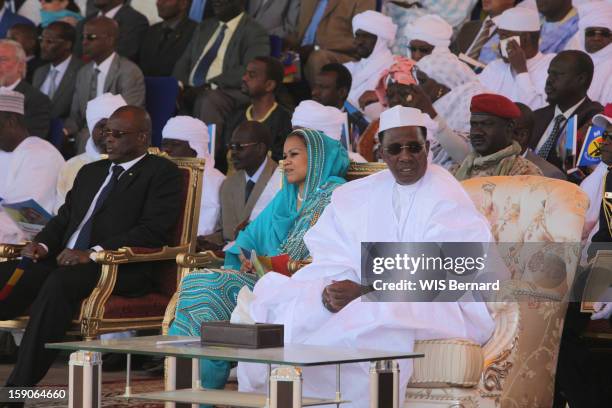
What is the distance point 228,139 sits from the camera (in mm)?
9164

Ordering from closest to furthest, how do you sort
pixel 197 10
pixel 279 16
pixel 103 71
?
pixel 103 71, pixel 279 16, pixel 197 10

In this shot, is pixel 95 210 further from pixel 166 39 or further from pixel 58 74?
pixel 58 74

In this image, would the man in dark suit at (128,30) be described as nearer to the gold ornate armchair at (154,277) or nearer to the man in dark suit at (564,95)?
the gold ornate armchair at (154,277)

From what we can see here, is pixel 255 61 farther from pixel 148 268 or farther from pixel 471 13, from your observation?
pixel 148 268

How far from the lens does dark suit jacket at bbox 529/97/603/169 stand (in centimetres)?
738

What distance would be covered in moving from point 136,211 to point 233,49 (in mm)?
3008

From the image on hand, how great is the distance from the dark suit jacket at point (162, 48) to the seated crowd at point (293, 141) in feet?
0.05

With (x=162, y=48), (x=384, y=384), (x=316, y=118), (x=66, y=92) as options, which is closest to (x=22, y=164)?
(x=66, y=92)

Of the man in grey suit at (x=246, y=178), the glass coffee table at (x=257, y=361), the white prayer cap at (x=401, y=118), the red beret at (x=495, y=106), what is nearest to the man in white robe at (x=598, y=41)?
the red beret at (x=495, y=106)

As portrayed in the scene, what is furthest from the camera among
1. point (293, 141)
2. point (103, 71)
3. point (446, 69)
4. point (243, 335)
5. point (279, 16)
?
point (279, 16)

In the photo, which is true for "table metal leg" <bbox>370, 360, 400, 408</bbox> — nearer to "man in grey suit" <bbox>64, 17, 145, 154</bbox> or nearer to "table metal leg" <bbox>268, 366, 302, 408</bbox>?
"table metal leg" <bbox>268, 366, 302, 408</bbox>

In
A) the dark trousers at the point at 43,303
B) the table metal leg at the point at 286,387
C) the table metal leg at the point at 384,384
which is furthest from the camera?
the dark trousers at the point at 43,303

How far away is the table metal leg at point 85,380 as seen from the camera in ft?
15.7

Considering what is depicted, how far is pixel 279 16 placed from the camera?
392 inches
